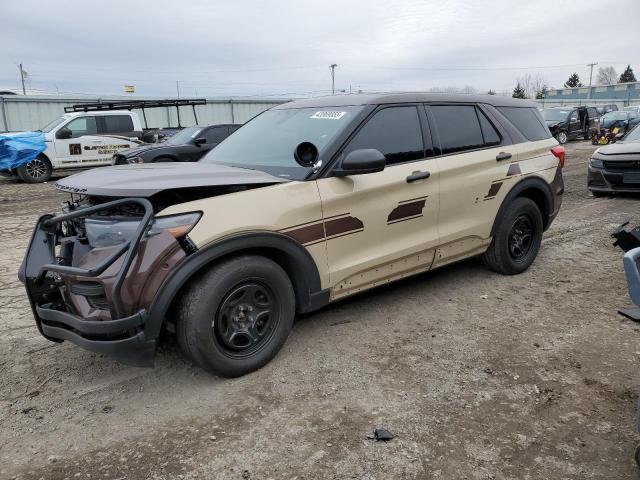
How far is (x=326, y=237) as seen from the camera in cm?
355

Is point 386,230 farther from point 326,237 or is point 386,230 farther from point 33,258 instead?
point 33,258

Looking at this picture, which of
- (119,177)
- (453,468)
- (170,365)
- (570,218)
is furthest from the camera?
(570,218)

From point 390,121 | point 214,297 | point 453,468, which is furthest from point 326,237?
point 453,468

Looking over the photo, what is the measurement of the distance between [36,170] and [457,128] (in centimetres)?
1271

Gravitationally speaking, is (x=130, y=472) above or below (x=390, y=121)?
below

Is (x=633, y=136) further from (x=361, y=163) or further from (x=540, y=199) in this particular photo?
(x=361, y=163)

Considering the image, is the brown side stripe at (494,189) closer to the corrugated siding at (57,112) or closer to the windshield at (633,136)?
the windshield at (633,136)

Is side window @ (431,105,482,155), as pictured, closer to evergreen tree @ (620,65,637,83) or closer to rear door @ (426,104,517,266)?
rear door @ (426,104,517,266)

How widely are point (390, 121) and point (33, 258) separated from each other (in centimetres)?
267

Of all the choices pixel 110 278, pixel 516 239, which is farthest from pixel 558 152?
pixel 110 278

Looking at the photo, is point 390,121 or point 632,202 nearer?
point 390,121

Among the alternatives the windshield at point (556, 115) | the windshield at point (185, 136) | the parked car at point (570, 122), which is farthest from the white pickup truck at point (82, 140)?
the windshield at point (556, 115)

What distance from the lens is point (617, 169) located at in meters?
8.85

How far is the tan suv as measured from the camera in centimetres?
287
